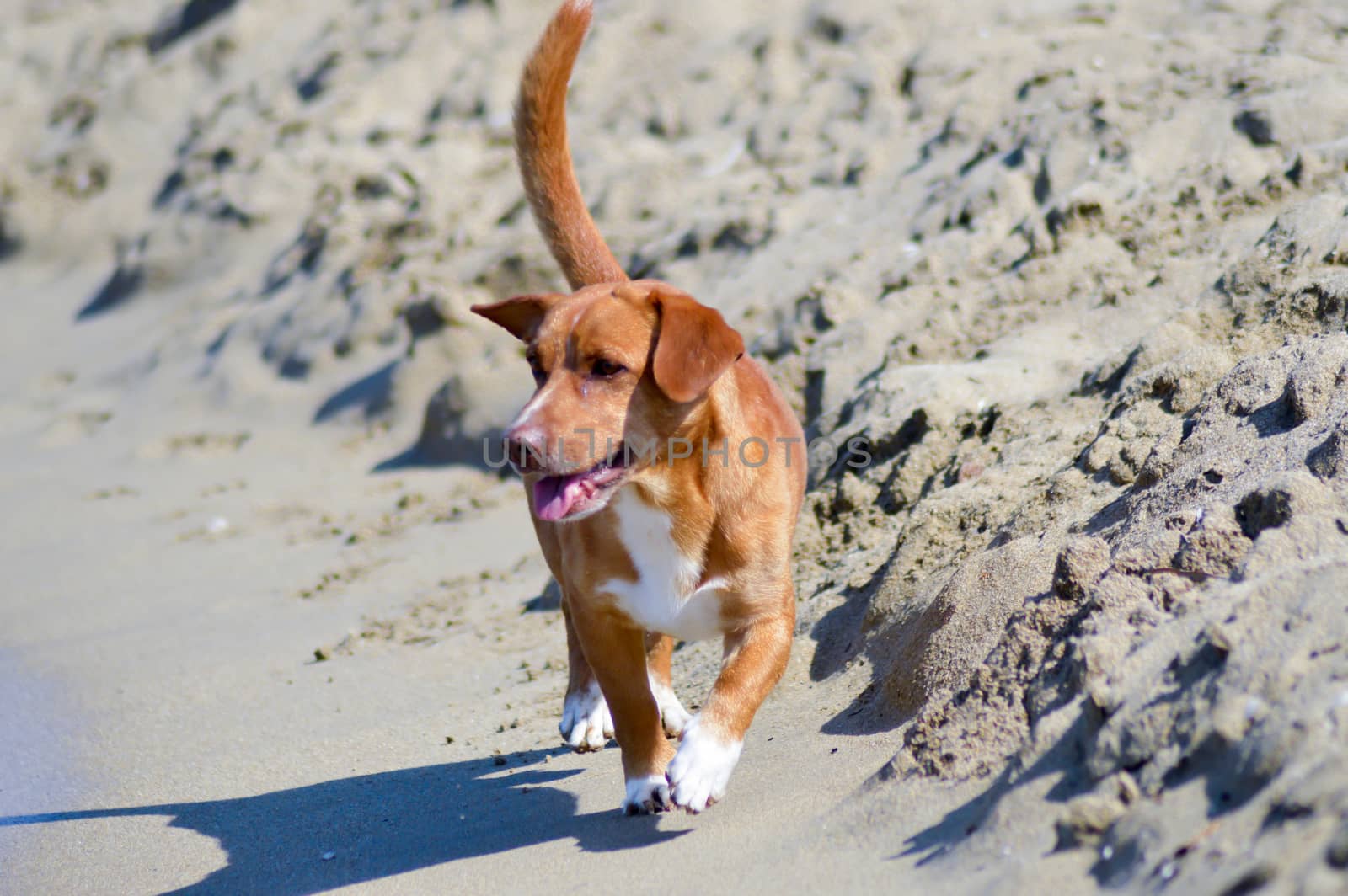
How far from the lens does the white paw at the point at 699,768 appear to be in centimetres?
333

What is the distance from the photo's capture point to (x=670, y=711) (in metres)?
4.41

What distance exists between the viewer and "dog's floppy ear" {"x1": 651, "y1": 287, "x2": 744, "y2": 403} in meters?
3.48

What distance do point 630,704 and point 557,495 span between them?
65 cm

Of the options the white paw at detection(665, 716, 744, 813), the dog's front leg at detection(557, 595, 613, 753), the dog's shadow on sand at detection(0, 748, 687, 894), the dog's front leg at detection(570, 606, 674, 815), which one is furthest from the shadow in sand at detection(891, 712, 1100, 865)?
the dog's front leg at detection(557, 595, 613, 753)

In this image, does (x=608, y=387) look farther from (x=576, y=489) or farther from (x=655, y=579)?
(x=655, y=579)

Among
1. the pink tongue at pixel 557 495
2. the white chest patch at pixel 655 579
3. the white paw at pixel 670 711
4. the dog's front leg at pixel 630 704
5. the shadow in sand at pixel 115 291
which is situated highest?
the pink tongue at pixel 557 495

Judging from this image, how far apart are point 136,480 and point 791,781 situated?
7.33m

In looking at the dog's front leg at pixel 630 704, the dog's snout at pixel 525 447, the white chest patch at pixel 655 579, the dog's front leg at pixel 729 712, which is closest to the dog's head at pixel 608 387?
the dog's snout at pixel 525 447

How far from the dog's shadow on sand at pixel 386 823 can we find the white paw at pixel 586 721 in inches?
4.5

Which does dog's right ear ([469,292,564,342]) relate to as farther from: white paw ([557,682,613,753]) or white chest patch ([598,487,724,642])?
white paw ([557,682,613,753])

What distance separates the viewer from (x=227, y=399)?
10.8 m

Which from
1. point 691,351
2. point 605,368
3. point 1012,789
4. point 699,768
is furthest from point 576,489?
point 1012,789

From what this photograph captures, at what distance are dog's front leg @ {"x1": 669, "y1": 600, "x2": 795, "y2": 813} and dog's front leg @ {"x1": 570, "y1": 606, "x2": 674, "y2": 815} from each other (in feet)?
0.76

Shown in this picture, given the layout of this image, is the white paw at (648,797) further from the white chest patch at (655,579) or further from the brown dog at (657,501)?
the white chest patch at (655,579)
